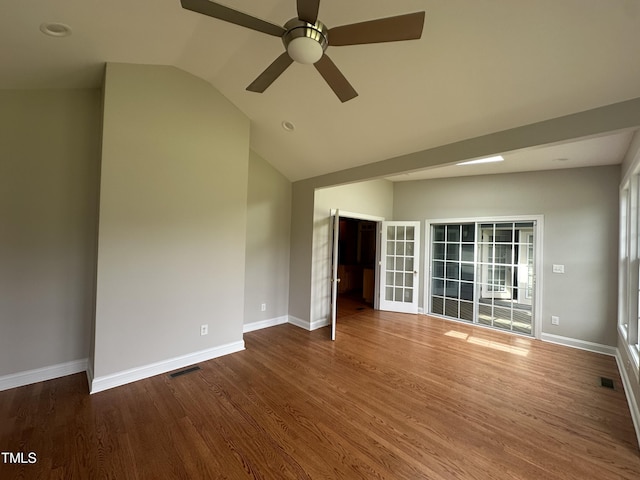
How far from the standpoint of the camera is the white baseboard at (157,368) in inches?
101

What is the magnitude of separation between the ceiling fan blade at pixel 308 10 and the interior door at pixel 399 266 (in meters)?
4.74

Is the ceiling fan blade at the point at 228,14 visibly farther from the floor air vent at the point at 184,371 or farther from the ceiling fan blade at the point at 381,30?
the floor air vent at the point at 184,371

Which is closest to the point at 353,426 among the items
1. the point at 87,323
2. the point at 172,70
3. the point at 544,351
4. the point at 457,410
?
the point at 457,410

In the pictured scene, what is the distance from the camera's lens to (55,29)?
6.71 feet

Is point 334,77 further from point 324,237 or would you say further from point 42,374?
point 42,374

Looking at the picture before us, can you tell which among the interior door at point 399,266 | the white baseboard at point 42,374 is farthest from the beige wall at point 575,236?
the white baseboard at point 42,374

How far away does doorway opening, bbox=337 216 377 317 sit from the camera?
680cm

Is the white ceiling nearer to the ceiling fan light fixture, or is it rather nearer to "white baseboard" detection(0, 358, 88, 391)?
the ceiling fan light fixture

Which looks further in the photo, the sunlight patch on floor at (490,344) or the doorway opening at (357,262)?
the doorway opening at (357,262)

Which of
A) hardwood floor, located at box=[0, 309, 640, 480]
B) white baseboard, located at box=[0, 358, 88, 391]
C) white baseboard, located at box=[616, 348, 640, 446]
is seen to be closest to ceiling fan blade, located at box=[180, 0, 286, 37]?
hardwood floor, located at box=[0, 309, 640, 480]

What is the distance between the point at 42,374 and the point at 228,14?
371 centimetres

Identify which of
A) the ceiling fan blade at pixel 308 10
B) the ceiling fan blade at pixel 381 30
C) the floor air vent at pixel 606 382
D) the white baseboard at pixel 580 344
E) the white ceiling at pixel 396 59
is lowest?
the floor air vent at pixel 606 382

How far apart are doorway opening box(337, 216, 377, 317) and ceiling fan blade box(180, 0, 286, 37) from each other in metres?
5.35

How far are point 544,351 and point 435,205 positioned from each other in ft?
9.66
